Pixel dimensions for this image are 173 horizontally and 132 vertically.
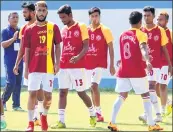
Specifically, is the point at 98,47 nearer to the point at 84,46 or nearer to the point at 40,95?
the point at 84,46

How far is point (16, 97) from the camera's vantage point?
45.3 feet

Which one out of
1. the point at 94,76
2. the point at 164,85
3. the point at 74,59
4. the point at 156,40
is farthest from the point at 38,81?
the point at 164,85

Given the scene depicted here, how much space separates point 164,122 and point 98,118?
1227mm

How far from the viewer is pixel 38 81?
9.41 metres

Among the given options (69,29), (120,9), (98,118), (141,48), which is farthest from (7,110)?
(120,9)

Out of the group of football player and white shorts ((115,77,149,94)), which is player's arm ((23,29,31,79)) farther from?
white shorts ((115,77,149,94))

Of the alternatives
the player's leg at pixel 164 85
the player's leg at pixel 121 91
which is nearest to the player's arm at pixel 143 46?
the player's leg at pixel 121 91

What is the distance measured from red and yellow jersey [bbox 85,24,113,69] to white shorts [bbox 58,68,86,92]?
1186 mm

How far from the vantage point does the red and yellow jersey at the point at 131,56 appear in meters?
9.90

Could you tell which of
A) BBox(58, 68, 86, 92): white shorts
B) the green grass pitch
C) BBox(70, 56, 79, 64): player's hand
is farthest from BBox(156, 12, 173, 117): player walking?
BBox(70, 56, 79, 64): player's hand

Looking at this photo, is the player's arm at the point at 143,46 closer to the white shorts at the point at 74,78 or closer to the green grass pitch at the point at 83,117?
the white shorts at the point at 74,78

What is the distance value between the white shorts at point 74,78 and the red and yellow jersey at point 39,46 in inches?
45.3

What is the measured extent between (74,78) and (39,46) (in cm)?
137

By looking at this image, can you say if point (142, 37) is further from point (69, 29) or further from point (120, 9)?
point (120, 9)
